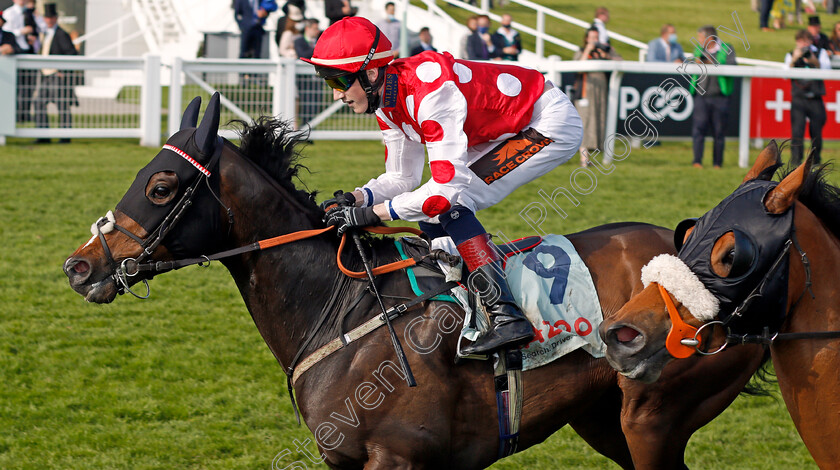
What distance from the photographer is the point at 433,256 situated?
3.45 meters

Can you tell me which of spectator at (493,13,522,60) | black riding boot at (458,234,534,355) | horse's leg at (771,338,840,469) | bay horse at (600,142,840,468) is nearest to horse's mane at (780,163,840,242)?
bay horse at (600,142,840,468)

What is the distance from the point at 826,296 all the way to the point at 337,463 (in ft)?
5.46

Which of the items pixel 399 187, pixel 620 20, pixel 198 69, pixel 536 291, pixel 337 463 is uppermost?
pixel 620 20

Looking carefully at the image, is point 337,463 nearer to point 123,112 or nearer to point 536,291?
point 536,291

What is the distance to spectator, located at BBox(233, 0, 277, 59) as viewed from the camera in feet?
50.0

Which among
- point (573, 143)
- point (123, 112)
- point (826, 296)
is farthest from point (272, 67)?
point (826, 296)

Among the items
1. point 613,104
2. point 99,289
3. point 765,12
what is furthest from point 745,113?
point 765,12

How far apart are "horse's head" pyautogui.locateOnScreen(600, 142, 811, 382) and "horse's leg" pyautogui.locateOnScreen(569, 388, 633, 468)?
1157 mm

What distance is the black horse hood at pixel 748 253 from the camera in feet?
8.29

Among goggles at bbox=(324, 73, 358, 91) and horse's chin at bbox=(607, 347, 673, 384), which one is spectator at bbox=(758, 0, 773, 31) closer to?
goggles at bbox=(324, 73, 358, 91)

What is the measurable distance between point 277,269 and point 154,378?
2.46 meters

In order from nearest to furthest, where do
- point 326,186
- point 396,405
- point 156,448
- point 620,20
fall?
point 396,405 → point 156,448 → point 326,186 → point 620,20

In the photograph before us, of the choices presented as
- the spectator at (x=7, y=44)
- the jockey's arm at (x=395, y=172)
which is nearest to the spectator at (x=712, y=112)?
Result: the spectator at (x=7, y=44)

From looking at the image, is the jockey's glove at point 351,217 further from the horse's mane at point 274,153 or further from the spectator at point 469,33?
the spectator at point 469,33
